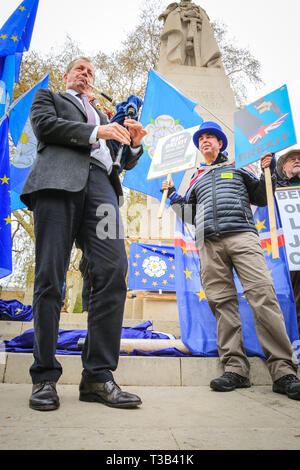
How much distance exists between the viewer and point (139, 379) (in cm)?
252

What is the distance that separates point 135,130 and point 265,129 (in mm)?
1349

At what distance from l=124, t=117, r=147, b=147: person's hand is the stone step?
1.56 meters

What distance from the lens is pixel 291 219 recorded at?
2959 mm

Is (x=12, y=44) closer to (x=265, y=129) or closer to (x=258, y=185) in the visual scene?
(x=265, y=129)

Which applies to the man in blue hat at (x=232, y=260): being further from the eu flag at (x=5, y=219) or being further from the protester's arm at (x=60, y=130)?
the eu flag at (x=5, y=219)

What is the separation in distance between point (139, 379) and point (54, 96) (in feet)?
6.63

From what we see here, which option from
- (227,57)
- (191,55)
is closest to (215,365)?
(191,55)

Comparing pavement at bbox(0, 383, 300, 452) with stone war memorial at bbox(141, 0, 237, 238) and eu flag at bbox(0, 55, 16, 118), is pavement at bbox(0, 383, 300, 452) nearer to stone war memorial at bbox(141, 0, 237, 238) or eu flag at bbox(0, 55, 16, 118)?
eu flag at bbox(0, 55, 16, 118)

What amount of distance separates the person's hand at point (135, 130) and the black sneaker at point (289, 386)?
1.79 meters

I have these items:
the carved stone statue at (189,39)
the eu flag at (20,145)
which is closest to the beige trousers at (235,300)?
the eu flag at (20,145)

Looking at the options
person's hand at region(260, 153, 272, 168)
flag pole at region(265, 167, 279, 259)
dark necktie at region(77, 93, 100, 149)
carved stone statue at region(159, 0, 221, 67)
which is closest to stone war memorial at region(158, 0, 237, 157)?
carved stone statue at region(159, 0, 221, 67)

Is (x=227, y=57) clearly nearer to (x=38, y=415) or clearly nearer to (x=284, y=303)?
(x=284, y=303)

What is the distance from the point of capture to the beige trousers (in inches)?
94.3

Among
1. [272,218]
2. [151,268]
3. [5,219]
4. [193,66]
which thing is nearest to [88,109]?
[272,218]
